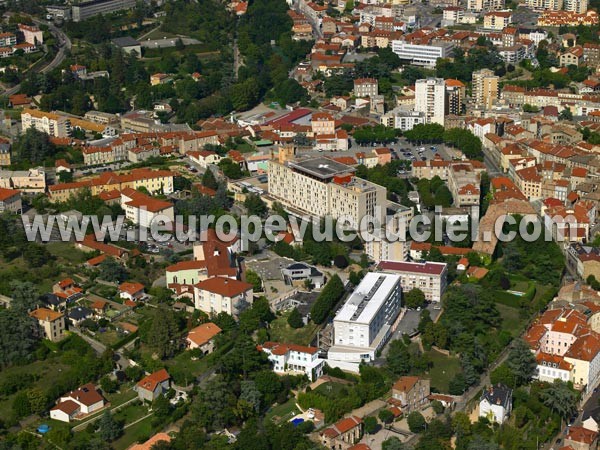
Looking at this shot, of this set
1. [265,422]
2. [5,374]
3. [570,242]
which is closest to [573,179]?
[570,242]

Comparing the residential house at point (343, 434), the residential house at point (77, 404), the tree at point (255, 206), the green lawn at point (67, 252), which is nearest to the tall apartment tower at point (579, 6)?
the tree at point (255, 206)

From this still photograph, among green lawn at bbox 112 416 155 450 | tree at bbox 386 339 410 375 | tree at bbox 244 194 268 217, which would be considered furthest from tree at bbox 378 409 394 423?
tree at bbox 244 194 268 217

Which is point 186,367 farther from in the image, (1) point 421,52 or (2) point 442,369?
(1) point 421,52

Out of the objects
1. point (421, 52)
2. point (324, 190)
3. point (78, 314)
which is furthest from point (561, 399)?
point (421, 52)

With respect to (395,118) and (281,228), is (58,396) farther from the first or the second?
(395,118)

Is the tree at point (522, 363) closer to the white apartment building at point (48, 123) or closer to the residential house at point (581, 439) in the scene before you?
the residential house at point (581, 439)
